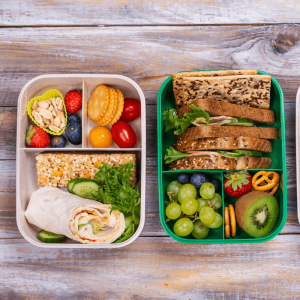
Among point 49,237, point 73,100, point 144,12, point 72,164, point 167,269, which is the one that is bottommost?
point 167,269

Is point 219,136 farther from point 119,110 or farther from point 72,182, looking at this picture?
point 72,182

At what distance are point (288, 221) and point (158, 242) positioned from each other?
71 centimetres

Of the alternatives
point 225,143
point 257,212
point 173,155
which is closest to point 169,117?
point 173,155

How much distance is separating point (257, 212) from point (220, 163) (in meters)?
0.29

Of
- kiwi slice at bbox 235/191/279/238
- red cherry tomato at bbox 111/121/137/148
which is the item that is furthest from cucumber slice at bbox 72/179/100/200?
kiwi slice at bbox 235/191/279/238

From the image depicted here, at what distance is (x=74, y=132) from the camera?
133cm

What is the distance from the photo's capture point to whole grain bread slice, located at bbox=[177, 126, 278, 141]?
1.21 meters

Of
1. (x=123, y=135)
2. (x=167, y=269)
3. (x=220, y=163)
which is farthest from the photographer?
(x=167, y=269)

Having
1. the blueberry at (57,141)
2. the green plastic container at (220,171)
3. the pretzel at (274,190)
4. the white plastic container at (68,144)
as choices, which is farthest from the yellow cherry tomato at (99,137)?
the pretzel at (274,190)

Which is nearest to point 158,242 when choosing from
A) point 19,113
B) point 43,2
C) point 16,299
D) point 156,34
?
point 16,299

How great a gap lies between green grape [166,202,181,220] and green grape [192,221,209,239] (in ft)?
0.40

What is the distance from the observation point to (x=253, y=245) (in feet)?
4.72

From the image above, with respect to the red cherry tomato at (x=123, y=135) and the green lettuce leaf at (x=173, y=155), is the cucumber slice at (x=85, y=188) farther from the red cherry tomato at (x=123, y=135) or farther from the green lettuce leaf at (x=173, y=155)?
the green lettuce leaf at (x=173, y=155)

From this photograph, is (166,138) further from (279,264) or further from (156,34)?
(279,264)
